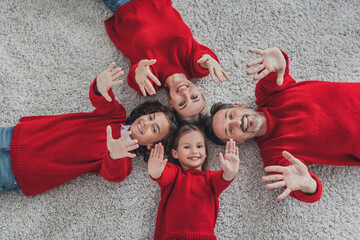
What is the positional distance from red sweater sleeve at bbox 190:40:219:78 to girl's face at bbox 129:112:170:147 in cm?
24

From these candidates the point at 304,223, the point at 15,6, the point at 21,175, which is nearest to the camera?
the point at 21,175

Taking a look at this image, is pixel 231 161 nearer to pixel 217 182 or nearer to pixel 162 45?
pixel 217 182

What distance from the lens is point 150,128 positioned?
3.41 ft

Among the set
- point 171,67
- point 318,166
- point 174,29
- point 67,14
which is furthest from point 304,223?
point 67,14

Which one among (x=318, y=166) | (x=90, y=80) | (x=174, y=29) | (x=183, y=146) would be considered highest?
(x=174, y=29)

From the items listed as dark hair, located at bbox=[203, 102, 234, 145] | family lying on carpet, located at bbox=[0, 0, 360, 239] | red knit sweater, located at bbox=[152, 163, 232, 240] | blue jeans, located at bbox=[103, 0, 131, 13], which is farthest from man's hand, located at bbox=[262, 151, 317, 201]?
blue jeans, located at bbox=[103, 0, 131, 13]

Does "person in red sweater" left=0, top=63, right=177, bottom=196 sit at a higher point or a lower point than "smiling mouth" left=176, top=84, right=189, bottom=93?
lower

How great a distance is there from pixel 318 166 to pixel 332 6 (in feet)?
2.41

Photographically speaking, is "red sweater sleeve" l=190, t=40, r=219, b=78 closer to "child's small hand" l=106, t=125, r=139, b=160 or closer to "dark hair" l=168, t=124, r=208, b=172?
"dark hair" l=168, t=124, r=208, b=172

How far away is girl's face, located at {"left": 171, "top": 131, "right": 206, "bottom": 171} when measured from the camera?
3.46 ft

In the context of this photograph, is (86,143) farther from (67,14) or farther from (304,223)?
(304,223)

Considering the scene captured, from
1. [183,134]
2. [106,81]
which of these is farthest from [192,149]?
[106,81]

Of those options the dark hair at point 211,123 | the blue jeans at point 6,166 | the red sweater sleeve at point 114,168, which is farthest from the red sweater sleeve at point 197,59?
the blue jeans at point 6,166

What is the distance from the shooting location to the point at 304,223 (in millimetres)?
1114
